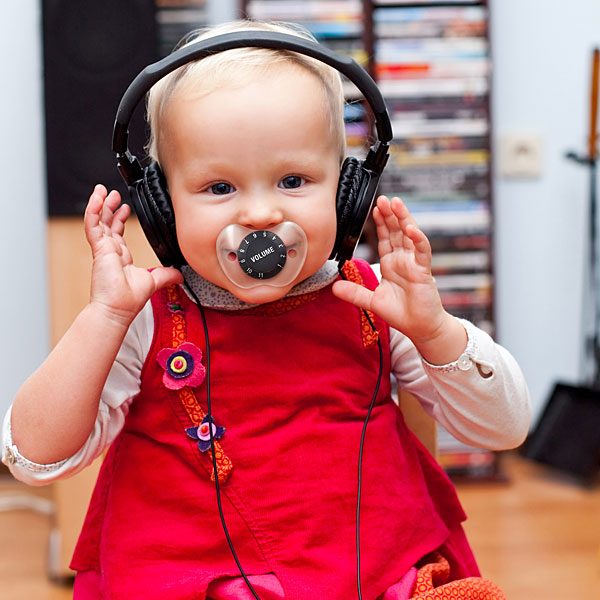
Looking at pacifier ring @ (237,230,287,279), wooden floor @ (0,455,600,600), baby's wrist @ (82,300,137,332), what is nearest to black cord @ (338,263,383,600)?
Result: pacifier ring @ (237,230,287,279)

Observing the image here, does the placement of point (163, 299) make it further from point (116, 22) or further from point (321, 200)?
point (116, 22)

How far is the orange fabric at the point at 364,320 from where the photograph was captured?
2.62ft

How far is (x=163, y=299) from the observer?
79 centimetres

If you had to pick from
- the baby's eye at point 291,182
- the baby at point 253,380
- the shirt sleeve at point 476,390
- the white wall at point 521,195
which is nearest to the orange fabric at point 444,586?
the baby at point 253,380

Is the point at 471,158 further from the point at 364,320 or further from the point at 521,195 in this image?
the point at 364,320

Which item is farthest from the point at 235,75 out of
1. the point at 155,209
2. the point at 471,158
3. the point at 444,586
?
the point at 471,158

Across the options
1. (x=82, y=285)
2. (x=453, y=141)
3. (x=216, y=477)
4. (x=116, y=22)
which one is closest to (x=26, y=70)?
(x=116, y=22)

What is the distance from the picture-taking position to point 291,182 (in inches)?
28.3

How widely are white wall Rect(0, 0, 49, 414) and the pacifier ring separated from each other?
56.8 inches

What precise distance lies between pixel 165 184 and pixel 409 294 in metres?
0.24

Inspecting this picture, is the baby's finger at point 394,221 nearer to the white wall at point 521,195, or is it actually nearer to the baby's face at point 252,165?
the baby's face at point 252,165

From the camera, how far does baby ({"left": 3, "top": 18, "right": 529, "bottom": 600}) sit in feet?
2.31

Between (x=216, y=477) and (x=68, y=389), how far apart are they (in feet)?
0.49

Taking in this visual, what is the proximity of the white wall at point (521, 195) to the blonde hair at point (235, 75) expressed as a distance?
1.34 meters
